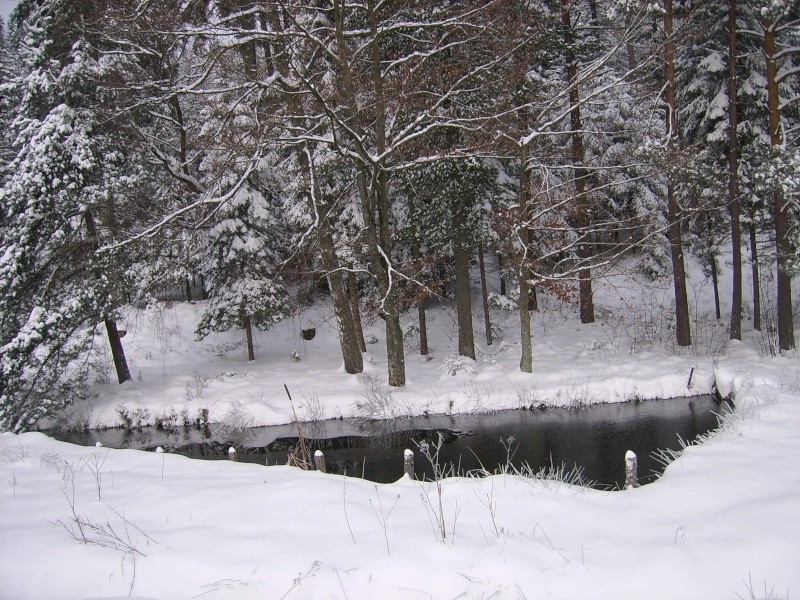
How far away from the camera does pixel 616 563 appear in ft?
12.6

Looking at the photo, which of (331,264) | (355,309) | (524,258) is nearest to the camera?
(524,258)

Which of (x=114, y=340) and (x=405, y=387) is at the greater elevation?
(x=114, y=340)

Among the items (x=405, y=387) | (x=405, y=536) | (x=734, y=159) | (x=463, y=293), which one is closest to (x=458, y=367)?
(x=405, y=387)

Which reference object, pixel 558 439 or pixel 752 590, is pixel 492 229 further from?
pixel 752 590

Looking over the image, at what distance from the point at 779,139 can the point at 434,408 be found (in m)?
11.7

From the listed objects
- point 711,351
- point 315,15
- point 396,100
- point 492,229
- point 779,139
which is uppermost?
point 315,15

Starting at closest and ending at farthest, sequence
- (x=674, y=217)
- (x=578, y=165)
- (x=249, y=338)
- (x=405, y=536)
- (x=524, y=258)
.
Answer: (x=405, y=536)
(x=524, y=258)
(x=578, y=165)
(x=674, y=217)
(x=249, y=338)

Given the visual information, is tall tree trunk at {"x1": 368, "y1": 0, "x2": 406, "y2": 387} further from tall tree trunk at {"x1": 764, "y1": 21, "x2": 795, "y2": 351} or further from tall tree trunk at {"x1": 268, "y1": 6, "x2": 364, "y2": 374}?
tall tree trunk at {"x1": 764, "y1": 21, "x2": 795, "y2": 351}

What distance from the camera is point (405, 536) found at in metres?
Answer: 4.30

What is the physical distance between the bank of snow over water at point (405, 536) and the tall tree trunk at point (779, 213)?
10.2 meters

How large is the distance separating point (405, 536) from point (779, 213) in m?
14.9

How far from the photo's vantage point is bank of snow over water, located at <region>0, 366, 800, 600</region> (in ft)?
12.1

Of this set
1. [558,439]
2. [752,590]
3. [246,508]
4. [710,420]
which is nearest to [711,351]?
[710,420]

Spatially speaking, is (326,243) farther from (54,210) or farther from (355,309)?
(54,210)
